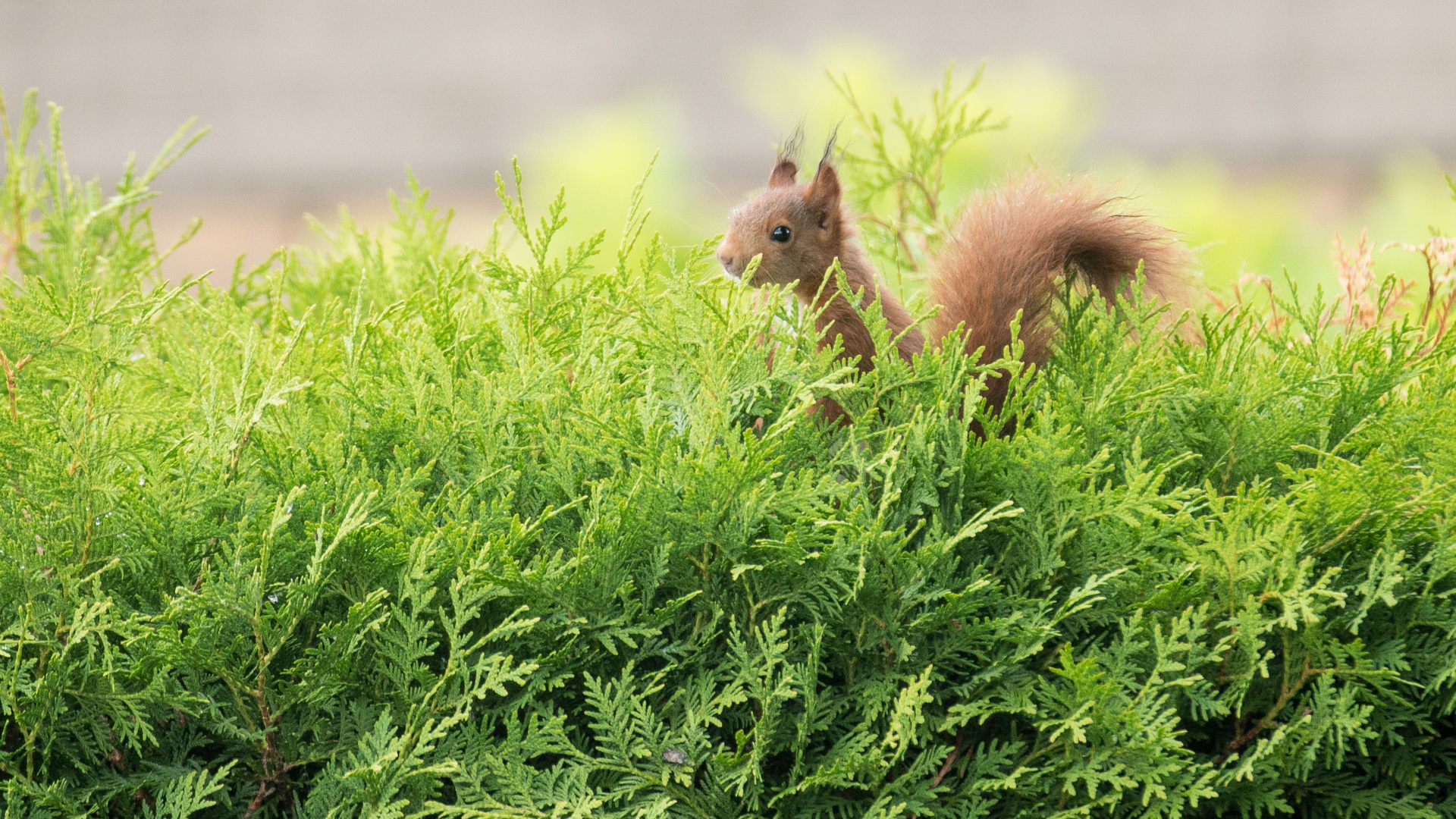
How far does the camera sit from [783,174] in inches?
98.9

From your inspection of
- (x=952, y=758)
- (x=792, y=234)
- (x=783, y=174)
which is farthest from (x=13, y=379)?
(x=783, y=174)

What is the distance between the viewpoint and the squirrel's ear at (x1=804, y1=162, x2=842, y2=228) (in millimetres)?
2354

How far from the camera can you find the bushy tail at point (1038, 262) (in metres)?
1.80

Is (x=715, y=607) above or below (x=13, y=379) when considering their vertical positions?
below

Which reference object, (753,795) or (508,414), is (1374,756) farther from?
(508,414)

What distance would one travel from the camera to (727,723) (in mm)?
1412

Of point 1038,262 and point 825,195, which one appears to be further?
point 825,195

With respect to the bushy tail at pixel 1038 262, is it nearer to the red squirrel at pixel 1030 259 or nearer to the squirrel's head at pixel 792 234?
the red squirrel at pixel 1030 259

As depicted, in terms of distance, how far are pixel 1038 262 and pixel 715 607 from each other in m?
0.75

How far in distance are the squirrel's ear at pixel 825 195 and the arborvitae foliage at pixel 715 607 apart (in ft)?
2.86

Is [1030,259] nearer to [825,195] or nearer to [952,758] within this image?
[825,195]

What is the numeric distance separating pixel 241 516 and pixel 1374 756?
4.22ft

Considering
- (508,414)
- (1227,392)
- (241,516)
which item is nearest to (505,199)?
(508,414)

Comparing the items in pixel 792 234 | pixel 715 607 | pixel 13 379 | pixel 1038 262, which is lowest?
pixel 715 607
